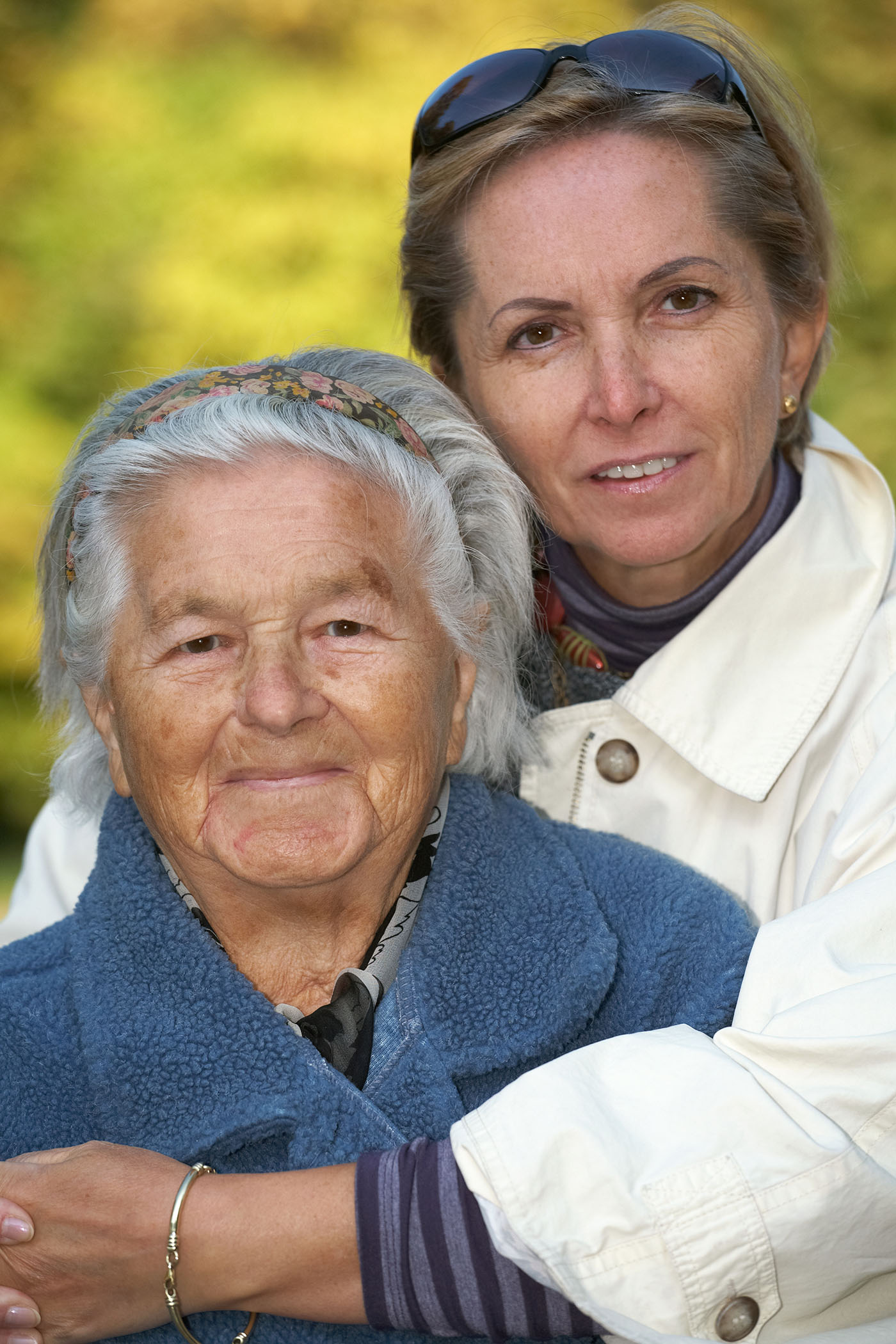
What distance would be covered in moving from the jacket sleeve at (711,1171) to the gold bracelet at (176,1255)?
0.39m

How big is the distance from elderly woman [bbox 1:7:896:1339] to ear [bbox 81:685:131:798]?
88cm

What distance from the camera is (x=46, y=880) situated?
10.2 feet

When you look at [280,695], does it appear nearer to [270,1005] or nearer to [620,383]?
[270,1005]

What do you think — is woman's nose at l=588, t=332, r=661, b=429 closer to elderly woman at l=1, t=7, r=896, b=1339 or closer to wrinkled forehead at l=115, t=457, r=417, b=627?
elderly woman at l=1, t=7, r=896, b=1339

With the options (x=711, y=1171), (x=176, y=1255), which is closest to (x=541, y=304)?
(x=711, y=1171)

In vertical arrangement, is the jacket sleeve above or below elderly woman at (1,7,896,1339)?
below

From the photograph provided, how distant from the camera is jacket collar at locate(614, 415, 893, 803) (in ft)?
8.50

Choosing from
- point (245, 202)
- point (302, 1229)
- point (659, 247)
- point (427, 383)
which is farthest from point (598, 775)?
point (245, 202)

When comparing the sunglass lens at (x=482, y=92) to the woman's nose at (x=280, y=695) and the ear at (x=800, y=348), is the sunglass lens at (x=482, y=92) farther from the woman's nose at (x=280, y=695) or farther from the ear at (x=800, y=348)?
the woman's nose at (x=280, y=695)

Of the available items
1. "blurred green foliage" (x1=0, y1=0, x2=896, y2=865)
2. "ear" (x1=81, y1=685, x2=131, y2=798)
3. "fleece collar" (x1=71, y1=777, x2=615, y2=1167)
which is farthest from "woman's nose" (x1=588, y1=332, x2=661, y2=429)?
"blurred green foliage" (x1=0, y1=0, x2=896, y2=865)

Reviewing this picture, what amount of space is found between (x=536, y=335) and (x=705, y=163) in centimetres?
45

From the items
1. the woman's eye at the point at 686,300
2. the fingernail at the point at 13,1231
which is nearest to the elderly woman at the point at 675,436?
the woman's eye at the point at 686,300

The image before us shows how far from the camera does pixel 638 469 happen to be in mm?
2695

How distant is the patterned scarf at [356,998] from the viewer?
7.26ft
